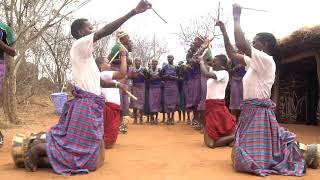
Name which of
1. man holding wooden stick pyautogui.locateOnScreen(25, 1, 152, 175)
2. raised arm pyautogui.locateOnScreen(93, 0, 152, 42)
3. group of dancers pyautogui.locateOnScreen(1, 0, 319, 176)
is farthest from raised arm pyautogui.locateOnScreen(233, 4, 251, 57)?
man holding wooden stick pyautogui.locateOnScreen(25, 1, 152, 175)

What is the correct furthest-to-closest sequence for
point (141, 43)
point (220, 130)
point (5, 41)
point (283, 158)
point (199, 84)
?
point (141, 43) → point (199, 84) → point (220, 130) → point (5, 41) → point (283, 158)

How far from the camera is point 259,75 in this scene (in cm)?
504

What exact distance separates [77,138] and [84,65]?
2.55 ft

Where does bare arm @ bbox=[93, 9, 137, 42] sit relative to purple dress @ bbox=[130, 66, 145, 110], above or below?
above

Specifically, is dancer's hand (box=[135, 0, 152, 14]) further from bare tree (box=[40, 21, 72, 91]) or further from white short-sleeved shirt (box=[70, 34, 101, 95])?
bare tree (box=[40, 21, 72, 91])

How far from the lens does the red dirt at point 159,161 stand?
479 centimetres

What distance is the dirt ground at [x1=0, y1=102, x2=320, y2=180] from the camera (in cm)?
477

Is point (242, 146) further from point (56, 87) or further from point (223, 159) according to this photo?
point (56, 87)

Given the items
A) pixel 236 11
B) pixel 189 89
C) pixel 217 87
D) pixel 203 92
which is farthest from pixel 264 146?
pixel 189 89

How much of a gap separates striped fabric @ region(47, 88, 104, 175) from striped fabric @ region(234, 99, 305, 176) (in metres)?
1.54

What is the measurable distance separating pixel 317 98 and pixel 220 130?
17.9 feet

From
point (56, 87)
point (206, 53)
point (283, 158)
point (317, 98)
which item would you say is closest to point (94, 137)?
point (283, 158)

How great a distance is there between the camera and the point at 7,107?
401 inches

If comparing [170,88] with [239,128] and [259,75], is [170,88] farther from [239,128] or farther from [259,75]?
[259,75]
